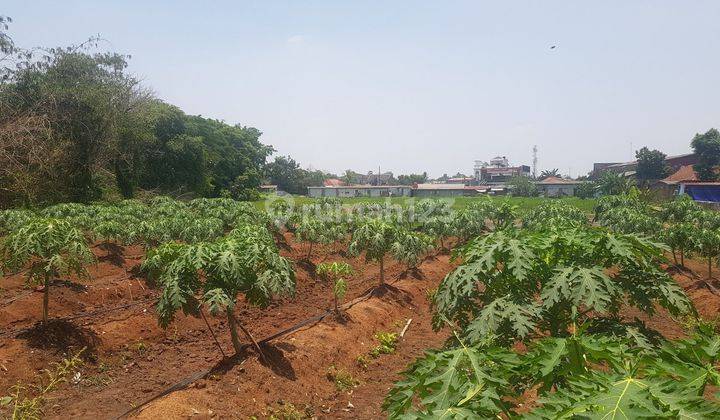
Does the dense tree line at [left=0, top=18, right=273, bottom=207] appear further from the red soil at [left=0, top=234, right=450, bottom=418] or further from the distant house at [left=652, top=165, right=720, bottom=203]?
the distant house at [left=652, top=165, right=720, bottom=203]

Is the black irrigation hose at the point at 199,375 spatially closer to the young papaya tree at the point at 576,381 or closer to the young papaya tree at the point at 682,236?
the young papaya tree at the point at 576,381

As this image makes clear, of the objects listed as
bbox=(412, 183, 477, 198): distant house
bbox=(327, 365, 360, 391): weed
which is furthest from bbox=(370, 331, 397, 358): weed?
bbox=(412, 183, 477, 198): distant house

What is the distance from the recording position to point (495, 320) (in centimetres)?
334

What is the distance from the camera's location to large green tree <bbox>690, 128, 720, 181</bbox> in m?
47.2

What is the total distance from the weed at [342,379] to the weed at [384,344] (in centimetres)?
110

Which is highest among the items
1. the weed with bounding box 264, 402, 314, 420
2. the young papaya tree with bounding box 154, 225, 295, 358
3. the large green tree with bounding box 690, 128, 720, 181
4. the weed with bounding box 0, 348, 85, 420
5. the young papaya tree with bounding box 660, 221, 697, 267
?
the large green tree with bounding box 690, 128, 720, 181

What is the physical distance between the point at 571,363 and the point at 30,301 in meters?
10.9

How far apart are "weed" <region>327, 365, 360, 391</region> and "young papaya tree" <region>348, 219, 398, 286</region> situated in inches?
183

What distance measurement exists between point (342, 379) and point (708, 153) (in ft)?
194

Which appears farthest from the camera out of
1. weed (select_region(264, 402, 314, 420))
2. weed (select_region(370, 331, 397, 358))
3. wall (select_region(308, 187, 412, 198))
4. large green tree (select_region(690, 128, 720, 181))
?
wall (select_region(308, 187, 412, 198))

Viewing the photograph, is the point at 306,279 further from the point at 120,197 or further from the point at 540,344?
the point at 120,197

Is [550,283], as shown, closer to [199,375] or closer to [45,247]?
[199,375]

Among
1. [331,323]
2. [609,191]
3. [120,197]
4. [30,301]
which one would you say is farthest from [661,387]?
[609,191]

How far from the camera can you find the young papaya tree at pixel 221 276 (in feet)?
19.0
